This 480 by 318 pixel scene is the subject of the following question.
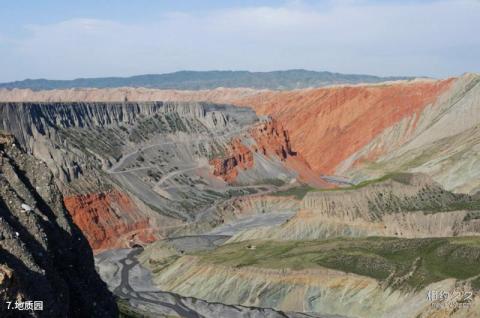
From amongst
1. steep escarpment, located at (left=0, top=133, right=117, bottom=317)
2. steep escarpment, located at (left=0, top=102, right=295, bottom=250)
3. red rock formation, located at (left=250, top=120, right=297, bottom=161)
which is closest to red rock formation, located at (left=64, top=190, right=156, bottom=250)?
steep escarpment, located at (left=0, top=102, right=295, bottom=250)

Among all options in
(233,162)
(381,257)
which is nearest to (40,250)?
(381,257)

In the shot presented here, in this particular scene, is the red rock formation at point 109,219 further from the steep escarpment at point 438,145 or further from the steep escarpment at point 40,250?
the steep escarpment at point 40,250


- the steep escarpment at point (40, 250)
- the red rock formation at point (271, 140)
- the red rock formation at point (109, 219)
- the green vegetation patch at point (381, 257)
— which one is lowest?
the red rock formation at point (109, 219)

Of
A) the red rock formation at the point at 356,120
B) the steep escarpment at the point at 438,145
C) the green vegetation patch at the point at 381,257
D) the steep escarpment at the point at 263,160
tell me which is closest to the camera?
the green vegetation patch at the point at 381,257

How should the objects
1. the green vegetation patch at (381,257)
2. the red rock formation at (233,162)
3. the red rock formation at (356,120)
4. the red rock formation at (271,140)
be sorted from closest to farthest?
the green vegetation patch at (381,257) < the red rock formation at (233,162) < the red rock formation at (271,140) < the red rock formation at (356,120)

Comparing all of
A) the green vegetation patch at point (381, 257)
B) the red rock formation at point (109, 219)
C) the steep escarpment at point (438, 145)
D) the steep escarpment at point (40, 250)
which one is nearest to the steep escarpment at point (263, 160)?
Result: the steep escarpment at point (438, 145)

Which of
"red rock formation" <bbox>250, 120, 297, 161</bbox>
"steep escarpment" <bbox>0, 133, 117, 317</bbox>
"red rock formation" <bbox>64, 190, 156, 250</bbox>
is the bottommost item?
"red rock formation" <bbox>64, 190, 156, 250</bbox>

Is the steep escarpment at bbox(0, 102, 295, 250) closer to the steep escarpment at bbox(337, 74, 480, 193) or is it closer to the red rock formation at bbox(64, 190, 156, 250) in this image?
the red rock formation at bbox(64, 190, 156, 250)
